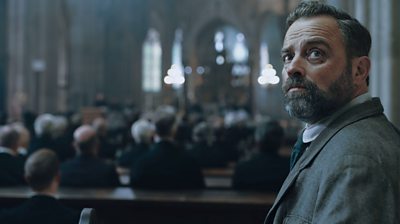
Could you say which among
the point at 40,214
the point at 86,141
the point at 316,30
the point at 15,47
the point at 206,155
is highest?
the point at 15,47

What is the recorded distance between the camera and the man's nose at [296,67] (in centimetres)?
186

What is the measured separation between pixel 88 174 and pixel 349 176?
4.12 metres

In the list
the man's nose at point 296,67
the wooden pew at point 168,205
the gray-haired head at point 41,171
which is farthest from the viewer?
the wooden pew at point 168,205

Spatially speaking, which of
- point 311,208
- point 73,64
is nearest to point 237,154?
point 311,208

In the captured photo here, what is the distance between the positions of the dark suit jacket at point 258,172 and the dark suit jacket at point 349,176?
3.33 metres

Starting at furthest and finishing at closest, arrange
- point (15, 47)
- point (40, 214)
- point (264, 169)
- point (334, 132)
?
point (15, 47) < point (264, 169) < point (40, 214) < point (334, 132)

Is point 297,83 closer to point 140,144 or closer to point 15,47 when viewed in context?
point 140,144

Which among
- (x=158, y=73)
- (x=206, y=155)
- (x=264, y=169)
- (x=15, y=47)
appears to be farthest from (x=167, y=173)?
(x=158, y=73)

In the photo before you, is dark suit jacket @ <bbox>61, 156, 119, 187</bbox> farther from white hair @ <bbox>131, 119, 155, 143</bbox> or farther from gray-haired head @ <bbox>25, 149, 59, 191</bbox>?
white hair @ <bbox>131, 119, 155, 143</bbox>

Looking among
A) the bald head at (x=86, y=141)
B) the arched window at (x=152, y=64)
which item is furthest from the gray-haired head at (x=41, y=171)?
the arched window at (x=152, y=64)

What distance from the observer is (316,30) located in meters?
1.87

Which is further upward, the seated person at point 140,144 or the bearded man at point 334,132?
the bearded man at point 334,132

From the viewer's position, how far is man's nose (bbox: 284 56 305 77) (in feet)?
6.09

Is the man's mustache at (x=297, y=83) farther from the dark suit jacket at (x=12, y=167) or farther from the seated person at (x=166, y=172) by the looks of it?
the dark suit jacket at (x=12, y=167)
